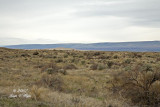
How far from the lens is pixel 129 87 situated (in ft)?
27.0

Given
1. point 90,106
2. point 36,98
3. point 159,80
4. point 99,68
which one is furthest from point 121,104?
point 99,68

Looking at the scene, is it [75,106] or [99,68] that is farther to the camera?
[99,68]

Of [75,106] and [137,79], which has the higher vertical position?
[137,79]

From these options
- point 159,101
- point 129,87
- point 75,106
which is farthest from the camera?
point 129,87

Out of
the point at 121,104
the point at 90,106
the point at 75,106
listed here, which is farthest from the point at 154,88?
the point at 75,106

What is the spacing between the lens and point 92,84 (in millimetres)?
12812

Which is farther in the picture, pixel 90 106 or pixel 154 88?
pixel 154 88

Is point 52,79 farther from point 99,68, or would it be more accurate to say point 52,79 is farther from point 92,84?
point 99,68

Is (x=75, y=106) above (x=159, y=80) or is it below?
below

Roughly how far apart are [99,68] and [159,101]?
1261 centimetres

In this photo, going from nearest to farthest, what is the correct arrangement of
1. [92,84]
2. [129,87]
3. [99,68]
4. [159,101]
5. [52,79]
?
[159,101], [129,87], [52,79], [92,84], [99,68]

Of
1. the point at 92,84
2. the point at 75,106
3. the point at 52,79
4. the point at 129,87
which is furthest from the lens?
the point at 92,84

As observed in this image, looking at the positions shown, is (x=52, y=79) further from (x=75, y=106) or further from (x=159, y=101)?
(x=159, y=101)

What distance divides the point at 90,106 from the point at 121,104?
142cm
